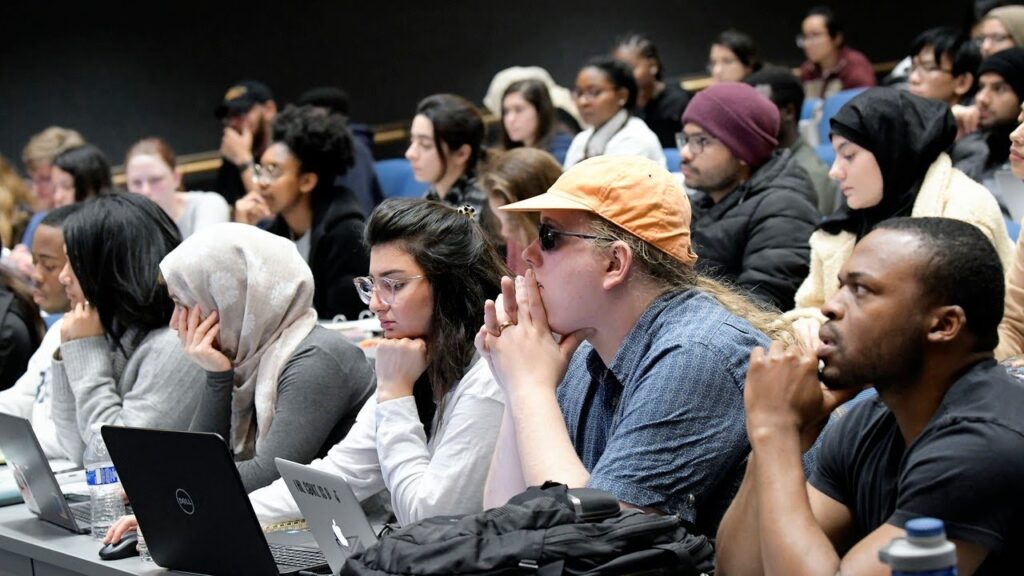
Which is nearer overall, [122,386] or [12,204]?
[122,386]

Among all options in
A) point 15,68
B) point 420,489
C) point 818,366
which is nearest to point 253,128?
point 15,68

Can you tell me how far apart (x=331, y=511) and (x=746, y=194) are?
2.41m

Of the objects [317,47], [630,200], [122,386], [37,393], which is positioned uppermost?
[317,47]

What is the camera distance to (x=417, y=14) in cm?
936

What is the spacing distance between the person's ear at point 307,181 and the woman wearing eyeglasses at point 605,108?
1.40m

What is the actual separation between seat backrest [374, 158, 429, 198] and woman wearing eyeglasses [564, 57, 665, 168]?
2.77 ft

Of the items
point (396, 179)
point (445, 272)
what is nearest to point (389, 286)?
point (445, 272)

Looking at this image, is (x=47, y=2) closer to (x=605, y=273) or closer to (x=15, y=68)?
(x=15, y=68)

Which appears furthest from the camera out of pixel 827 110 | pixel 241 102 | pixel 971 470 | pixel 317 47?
pixel 317 47

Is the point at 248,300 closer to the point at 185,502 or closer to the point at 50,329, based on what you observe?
the point at 185,502

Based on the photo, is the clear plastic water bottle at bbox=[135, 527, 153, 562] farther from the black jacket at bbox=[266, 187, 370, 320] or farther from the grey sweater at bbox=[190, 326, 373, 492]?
the black jacket at bbox=[266, 187, 370, 320]

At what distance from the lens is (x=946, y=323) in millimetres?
1709

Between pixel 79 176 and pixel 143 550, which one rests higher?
pixel 79 176

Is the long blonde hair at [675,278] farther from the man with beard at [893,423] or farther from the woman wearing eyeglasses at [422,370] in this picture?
the woman wearing eyeglasses at [422,370]
